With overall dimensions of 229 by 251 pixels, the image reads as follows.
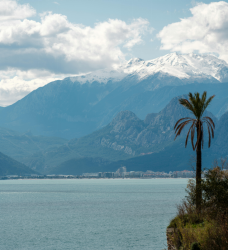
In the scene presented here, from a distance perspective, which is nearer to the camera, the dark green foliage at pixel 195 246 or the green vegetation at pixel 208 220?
the green vegetation at pixel 208 220

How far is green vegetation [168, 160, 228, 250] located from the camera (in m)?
25.0

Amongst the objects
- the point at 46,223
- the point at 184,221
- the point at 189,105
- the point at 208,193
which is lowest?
the point at 46,223

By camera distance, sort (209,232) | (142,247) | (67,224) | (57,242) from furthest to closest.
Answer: (67,224), (57,242), (142,247), (209,232)

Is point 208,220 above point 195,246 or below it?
above

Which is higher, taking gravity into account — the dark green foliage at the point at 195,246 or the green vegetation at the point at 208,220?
the green vegetation at the point at 208,220

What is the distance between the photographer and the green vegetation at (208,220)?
986 inches

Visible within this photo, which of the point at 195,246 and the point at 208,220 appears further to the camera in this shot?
the point at 208,220

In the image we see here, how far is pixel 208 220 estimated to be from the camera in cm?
3200

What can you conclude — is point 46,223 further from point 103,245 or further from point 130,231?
point 103,245

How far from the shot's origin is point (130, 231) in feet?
177

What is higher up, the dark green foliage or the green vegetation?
the green vegetation

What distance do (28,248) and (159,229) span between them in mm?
20360

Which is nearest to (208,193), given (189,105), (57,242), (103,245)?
(189,105)

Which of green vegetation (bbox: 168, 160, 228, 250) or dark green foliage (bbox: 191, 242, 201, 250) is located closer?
green vegetation (bbox: 168, 160, 228, 250)
